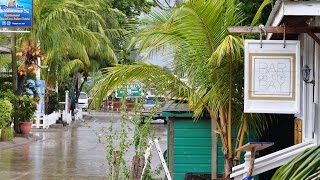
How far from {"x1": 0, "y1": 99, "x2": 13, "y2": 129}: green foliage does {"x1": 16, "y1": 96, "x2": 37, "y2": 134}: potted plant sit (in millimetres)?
2707

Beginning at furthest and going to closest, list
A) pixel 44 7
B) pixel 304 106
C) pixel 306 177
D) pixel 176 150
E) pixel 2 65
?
pixel 2 65 → pixel 44 7 → pixel 176 150 → pixel 304 106 → pixel 306 177

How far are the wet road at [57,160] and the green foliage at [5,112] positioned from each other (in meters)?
1.13

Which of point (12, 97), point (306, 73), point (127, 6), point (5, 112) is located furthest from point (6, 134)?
point (127, 6)

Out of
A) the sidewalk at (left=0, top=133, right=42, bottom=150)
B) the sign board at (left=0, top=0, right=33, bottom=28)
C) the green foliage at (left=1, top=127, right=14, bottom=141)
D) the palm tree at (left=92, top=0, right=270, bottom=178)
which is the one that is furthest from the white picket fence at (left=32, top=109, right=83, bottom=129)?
the palm tree at (left=92, top=0, right=270, bottom=178)

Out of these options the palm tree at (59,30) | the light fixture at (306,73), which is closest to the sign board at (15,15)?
the palm tree at (59,30)

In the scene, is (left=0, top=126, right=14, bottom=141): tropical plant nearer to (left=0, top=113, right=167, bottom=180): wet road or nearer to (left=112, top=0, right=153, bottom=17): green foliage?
(left=0, top=113, right=167, bottom=180): wet road

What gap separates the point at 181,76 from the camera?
7883 millimetres

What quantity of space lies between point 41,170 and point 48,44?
9.97 metres

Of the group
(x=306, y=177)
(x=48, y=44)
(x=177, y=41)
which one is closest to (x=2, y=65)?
(x=48, y=44)

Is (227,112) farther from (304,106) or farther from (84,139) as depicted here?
(84,139)

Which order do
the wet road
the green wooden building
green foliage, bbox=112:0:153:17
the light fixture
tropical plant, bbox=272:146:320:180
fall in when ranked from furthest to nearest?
green foliage, bbox=112:0:153:17, the wet road, the green wooden building, the light fixture, tropical plant, bbox=272:146:320:180

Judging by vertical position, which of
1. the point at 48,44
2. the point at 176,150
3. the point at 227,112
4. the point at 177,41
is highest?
the point at 48,44

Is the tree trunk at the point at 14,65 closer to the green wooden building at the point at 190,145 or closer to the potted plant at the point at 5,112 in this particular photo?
the potted plant at the point at 5,112

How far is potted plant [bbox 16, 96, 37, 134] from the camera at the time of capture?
24781mm
